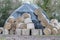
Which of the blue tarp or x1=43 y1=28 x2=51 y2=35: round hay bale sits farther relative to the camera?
the blue tarp

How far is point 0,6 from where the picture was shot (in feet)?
12.6

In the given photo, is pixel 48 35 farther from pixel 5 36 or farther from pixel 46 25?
pixel 5 36

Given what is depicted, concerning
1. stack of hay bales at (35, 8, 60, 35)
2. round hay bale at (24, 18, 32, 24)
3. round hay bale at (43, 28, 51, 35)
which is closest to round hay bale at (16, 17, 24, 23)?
round hay bale at (24, 18, 32, 24)

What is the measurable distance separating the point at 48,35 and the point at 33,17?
406mm

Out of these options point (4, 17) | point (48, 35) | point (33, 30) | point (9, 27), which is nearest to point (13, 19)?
point (9, 27)

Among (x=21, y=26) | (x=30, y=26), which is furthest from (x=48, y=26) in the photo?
(x=21, y=26)

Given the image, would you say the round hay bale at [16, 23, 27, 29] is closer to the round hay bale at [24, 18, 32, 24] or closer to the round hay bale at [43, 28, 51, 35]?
the round hay bale at [24, 18, 32, 24]

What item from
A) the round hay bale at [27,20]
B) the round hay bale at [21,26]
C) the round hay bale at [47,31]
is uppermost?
the round hay bale at [27,20]

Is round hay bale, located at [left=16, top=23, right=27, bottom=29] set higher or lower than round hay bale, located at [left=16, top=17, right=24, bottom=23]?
lower

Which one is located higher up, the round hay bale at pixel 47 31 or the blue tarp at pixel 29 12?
the blue tarp at pixel 29 12

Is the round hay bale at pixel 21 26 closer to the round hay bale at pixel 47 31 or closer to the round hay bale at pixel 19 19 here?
the round hay bale at pixel 19 19

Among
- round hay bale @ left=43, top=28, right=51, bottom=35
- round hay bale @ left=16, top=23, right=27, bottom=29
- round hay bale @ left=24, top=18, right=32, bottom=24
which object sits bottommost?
round hay bale @ left=43, top=28, right=51, bottom=35

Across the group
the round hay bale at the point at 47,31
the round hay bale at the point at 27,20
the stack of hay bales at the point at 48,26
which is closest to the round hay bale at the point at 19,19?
the round hay bale at the point at 27,20

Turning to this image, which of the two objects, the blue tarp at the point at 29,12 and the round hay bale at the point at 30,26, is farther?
the blue tarp at the point at 29,12
